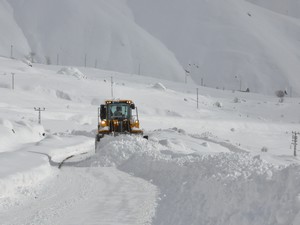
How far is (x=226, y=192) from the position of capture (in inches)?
356

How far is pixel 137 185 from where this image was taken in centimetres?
1420

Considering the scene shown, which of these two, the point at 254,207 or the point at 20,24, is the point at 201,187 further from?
the point at 20,24

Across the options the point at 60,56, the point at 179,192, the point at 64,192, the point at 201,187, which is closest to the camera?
the point at 201,187

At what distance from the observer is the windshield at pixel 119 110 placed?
79.3ft

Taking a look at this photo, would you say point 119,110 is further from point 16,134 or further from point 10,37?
point 10,37

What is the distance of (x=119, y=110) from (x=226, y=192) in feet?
51.2

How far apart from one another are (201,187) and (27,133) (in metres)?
29.9

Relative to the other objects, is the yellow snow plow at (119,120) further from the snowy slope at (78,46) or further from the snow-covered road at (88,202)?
the snowy slope at (78,46)

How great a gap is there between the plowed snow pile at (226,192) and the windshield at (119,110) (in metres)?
8.62

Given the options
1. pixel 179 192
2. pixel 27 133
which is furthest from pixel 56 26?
pixel 179 192

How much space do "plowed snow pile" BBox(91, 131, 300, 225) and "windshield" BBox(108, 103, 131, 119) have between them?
8.62 metres

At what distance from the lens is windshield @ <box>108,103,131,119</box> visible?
79.3 ft

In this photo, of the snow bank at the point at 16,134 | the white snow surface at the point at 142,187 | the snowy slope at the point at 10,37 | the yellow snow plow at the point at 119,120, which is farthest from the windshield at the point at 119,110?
the snowy slope at the point at 10,37

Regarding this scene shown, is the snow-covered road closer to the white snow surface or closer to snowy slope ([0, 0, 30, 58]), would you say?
the white snow surface
